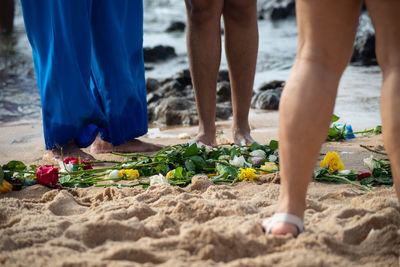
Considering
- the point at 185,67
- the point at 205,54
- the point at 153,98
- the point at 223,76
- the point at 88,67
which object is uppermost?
the point at 205,54

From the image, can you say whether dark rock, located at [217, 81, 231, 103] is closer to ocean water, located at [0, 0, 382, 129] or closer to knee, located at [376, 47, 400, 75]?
ocean water, located at [0, 0, 382, 129]

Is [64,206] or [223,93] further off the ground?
[64,206]

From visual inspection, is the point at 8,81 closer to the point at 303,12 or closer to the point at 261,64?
the point at 261,64

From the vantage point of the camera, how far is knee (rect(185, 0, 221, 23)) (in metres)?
3.10

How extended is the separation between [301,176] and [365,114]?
368 centimetres

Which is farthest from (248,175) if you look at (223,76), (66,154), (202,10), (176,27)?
(176,27)

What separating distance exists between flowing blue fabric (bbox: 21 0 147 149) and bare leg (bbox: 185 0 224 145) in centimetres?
52

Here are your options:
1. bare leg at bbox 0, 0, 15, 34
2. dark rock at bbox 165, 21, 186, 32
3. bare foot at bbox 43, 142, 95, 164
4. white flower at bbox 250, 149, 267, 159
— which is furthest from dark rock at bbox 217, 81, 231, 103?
dark rock at bbox 165, 21, 186, 32

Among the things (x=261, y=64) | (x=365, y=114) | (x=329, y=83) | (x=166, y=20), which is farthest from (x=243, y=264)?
(x=166, y=20)

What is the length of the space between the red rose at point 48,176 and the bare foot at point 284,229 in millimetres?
1394

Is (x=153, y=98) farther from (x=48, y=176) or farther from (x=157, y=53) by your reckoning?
(x=157, y=53)

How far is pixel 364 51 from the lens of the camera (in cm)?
1092

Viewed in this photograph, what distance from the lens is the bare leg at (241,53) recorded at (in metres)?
3.23

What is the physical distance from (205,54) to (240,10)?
0.38 m
